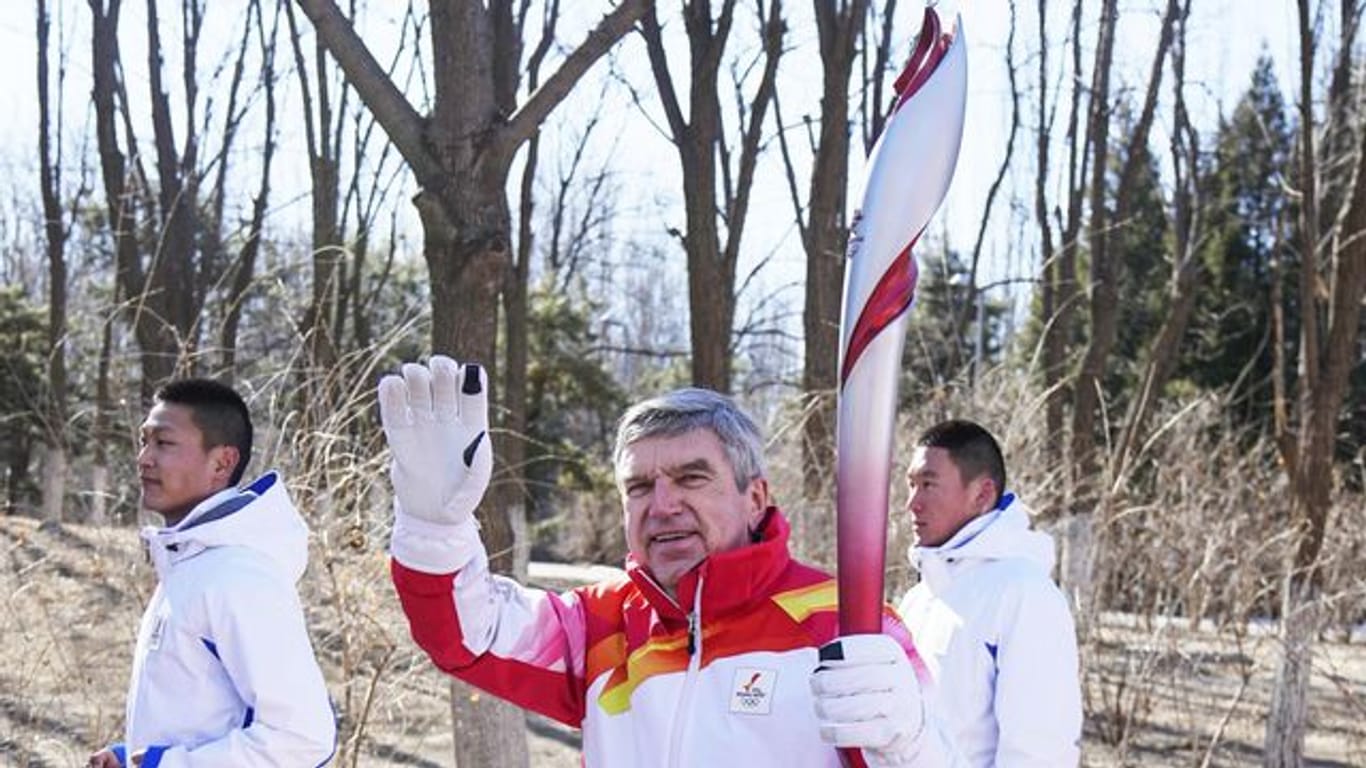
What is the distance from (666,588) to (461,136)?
2.89 m

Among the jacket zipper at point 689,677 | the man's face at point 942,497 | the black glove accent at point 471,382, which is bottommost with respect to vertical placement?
the jacket zipper at point 689,677

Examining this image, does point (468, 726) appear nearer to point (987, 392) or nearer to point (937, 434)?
point (937, 434)

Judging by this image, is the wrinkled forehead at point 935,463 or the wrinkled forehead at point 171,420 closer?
the wrinkled forehead at point 171,420

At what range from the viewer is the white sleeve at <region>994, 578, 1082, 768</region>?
387cm

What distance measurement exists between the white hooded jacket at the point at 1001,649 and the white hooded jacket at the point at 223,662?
4.67 ft

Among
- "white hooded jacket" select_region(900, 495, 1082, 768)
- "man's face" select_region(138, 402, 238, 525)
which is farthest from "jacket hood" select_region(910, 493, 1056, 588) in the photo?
"man's face" select_region(138, 402, 238, 525)

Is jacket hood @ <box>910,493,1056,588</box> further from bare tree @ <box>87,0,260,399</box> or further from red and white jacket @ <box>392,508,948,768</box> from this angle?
bare tree @ <box>87,0,260,399</box>

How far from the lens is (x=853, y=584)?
233cm

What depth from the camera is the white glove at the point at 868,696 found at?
215cm

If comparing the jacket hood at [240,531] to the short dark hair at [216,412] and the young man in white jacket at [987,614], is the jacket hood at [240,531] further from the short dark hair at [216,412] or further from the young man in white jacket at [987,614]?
the young man in white jacket at [987,614]

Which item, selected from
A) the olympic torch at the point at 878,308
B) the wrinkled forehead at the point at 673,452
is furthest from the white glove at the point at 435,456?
the olympic torch at the point at 878,308

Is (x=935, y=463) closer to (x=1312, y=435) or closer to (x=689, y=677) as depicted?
(x=689, y=677)

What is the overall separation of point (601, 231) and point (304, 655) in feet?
88.7

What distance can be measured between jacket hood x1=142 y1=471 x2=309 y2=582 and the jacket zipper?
1568 mm
